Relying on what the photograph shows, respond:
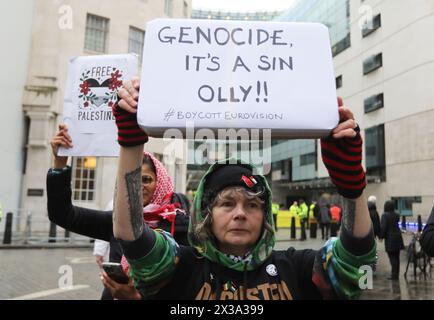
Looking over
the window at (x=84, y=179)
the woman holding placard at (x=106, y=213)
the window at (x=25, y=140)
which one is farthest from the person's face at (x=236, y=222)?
the window at (x=25, y=140)

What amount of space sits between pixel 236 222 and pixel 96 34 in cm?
1976

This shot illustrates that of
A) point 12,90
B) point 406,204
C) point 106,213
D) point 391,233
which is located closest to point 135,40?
point 12,90

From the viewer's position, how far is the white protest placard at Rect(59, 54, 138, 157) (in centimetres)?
288

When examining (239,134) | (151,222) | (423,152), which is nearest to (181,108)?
A: (239,134)

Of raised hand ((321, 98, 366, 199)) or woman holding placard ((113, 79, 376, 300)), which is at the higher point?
raised hand ((321, 98, 366, 199))

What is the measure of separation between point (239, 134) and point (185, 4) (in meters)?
25.3

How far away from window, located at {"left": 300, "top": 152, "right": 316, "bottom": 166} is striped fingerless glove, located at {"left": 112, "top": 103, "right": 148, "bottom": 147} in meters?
43.2

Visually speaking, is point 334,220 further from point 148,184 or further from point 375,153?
point 375,153

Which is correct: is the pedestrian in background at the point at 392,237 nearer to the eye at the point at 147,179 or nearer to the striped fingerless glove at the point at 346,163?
the eye at the point at 147,179

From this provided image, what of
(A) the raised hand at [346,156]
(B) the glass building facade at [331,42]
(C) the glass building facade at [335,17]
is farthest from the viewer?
(B) the glass building facade at [331,42]

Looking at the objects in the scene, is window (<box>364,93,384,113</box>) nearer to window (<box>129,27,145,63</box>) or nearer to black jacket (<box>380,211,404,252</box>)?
window (<box>129,27,145,63</box>)

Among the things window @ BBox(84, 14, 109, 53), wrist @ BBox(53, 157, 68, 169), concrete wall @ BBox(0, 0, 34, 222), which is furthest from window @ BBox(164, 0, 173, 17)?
wrist @ BBox(53, 157, 68, 169)

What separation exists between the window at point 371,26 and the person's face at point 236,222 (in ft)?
115

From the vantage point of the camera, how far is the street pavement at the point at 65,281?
6887 millimetres
